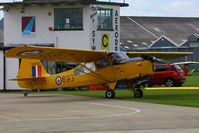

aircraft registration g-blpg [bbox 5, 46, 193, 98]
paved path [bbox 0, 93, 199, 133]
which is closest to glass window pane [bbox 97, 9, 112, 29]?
aircraft registration g-blpg [bbox 5, 46, 193, 98]

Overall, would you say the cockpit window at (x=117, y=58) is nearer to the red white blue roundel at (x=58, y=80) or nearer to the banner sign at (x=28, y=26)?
the red white blue roundel at (x=58, y=80)

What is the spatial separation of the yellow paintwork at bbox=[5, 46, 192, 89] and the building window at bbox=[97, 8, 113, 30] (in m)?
Result: 10.5

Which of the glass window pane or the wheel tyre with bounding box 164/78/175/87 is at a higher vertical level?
the glass window pane

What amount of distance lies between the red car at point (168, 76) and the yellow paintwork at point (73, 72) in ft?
22.4

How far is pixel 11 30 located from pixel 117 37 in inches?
352

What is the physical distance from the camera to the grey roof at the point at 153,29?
280 ft

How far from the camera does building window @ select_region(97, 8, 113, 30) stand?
33.2 meters

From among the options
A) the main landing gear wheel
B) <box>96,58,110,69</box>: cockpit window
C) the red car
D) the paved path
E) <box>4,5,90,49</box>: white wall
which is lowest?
the paved path

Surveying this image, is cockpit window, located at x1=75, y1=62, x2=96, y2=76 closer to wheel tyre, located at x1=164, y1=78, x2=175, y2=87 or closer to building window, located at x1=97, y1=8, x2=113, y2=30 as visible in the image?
wheel tyre, located at x1=164, y1=78, x2=175, y2=87

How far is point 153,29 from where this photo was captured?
94188mm

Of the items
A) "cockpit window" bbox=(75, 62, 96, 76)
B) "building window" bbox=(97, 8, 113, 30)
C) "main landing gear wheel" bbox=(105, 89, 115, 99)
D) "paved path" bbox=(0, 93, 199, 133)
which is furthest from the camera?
"building window" bbox=(97, 8, 113, 30)

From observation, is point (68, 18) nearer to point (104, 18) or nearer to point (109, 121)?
point (104, 18)

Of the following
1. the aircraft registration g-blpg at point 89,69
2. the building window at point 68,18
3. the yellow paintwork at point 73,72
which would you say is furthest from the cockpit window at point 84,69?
the building window at point 68,18

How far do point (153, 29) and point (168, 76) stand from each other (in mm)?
64867
